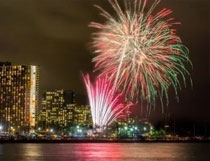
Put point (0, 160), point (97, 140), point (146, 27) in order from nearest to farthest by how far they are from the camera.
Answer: point (146, 27)
point (0, 160)
point (97, 140)

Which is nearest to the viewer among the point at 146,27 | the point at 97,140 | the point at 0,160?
the point at 146,27

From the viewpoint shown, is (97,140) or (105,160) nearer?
(105,160)

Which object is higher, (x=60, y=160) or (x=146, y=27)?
(x=146, y=27)

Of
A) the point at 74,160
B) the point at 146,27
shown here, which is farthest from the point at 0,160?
the point at 146,27

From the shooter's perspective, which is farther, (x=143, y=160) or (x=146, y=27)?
(x=143, y=160)

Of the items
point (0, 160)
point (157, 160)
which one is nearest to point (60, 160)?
point (0, 160)

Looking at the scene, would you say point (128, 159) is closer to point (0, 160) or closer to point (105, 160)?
point (105, 160)

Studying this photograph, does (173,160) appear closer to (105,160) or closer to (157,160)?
(157,160)

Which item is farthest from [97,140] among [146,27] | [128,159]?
[146,27]
